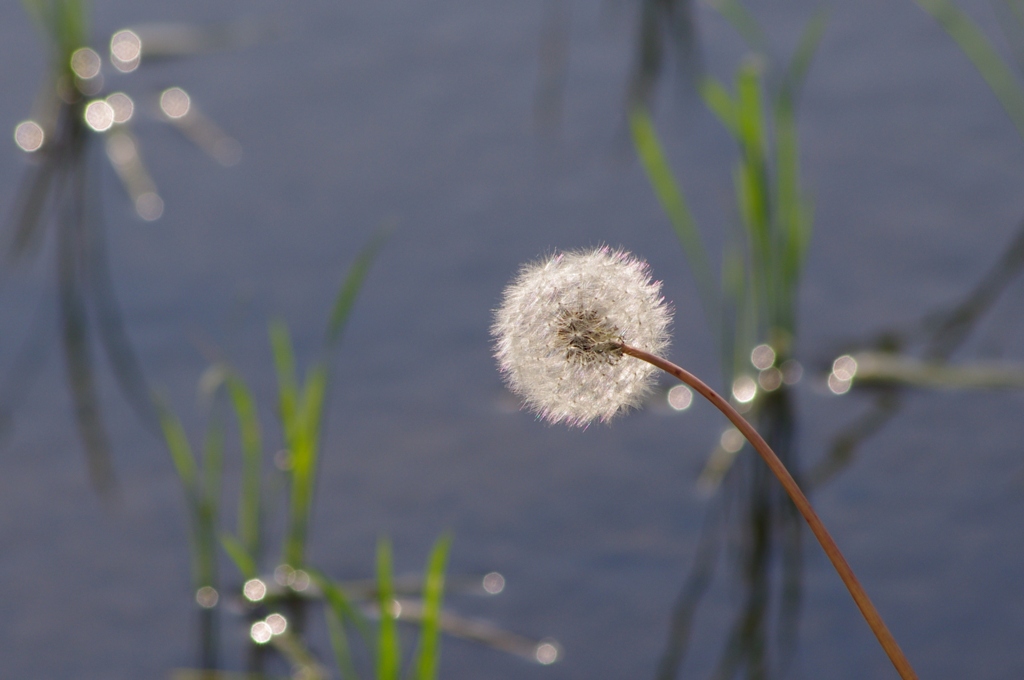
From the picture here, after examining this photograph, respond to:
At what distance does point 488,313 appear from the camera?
463cm

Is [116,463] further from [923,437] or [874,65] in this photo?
[874,65]

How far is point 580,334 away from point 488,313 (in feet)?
9.55

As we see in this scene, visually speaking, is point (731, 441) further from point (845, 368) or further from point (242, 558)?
point (242, 558)

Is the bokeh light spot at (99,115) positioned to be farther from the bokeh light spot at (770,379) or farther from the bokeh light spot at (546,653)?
the bokeh light spot at (546,653)

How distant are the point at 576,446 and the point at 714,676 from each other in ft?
3.30

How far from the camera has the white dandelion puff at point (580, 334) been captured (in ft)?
5.60

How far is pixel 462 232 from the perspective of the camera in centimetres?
486

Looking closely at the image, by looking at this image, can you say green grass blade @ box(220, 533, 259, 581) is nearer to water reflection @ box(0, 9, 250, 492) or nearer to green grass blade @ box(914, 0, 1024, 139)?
water reflection @ box(0, 9, 250, 492)

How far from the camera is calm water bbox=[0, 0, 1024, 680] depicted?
12.3ft

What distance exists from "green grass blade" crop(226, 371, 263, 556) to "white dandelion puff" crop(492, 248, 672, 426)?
6.00ft

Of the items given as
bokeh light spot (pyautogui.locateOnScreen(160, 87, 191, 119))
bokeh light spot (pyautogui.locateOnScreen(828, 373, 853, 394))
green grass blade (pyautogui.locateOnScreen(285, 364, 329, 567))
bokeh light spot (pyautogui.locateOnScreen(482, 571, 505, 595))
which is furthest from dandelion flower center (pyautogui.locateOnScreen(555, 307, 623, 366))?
bokeh light spot (pyautogui.locateOnScreen(160, 87, 191, 119))

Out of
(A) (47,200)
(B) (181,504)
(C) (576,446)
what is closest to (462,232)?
(C) (576,446)

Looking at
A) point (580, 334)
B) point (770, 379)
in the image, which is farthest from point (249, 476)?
point (580, 334)

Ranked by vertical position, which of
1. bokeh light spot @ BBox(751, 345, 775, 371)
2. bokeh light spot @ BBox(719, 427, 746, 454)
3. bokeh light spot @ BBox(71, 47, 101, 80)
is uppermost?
bokeh light spot @ BBox(71, 47, 101, 80)
